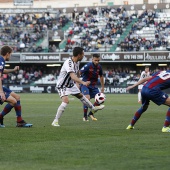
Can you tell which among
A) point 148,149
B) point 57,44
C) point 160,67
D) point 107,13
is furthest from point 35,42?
point 148,149

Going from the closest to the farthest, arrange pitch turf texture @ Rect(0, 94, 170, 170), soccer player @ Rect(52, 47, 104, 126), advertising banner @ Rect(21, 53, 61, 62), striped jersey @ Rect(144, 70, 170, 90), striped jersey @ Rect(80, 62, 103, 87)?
pitch turf texture @ Rect(0, 94, 170, 170) → striped jersey @ Rect(144, 70, 170, 90) → soccer player @ Rect(52, 47, 104, 126) → striped jersey @ Rect(80, 62, 103, 87) → advertising banner @ Rect(21, 53, 61, 62)

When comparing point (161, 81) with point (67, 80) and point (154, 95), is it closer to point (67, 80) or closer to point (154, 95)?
point (154, 95)

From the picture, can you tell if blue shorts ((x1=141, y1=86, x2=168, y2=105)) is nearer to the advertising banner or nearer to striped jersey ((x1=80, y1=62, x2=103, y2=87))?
striped jersey ((x1=80, y1=62, x2=103, y2=87))

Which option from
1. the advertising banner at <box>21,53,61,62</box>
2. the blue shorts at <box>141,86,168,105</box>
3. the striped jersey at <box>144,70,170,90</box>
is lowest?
the advertising banner at <box>21,53,61,62</box>

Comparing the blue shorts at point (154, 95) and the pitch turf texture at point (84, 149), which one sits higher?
the blue shorts at point (154, 95)

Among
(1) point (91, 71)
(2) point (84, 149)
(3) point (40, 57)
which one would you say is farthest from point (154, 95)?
(3) point (40, 57)

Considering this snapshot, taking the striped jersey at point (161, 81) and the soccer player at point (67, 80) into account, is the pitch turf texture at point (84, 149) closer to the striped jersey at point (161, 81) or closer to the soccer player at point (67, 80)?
the striped jersey at point (161, 81)

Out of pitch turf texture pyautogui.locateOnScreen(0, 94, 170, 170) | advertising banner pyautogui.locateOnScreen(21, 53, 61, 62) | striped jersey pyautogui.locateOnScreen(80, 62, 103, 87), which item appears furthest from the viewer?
advertising banner pyautogui.locateOnScreen(21, 53, 61, 62)

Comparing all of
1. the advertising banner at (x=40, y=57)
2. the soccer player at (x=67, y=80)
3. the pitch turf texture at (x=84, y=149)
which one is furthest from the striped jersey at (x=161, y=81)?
the advertising banner at (x=40, y=57)

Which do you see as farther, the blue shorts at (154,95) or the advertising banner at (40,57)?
the advertising banner at (40,57)

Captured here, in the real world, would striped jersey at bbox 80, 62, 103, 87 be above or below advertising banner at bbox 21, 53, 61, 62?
above

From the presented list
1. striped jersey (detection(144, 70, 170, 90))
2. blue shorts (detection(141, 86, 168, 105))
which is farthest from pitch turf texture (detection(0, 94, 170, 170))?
striped jersey (detection(144, 70, 170, 90))

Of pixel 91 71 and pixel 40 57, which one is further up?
pixel 91 71

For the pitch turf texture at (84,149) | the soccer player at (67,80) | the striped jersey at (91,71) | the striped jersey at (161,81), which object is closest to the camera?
the pitch turf texture at (84,149)
